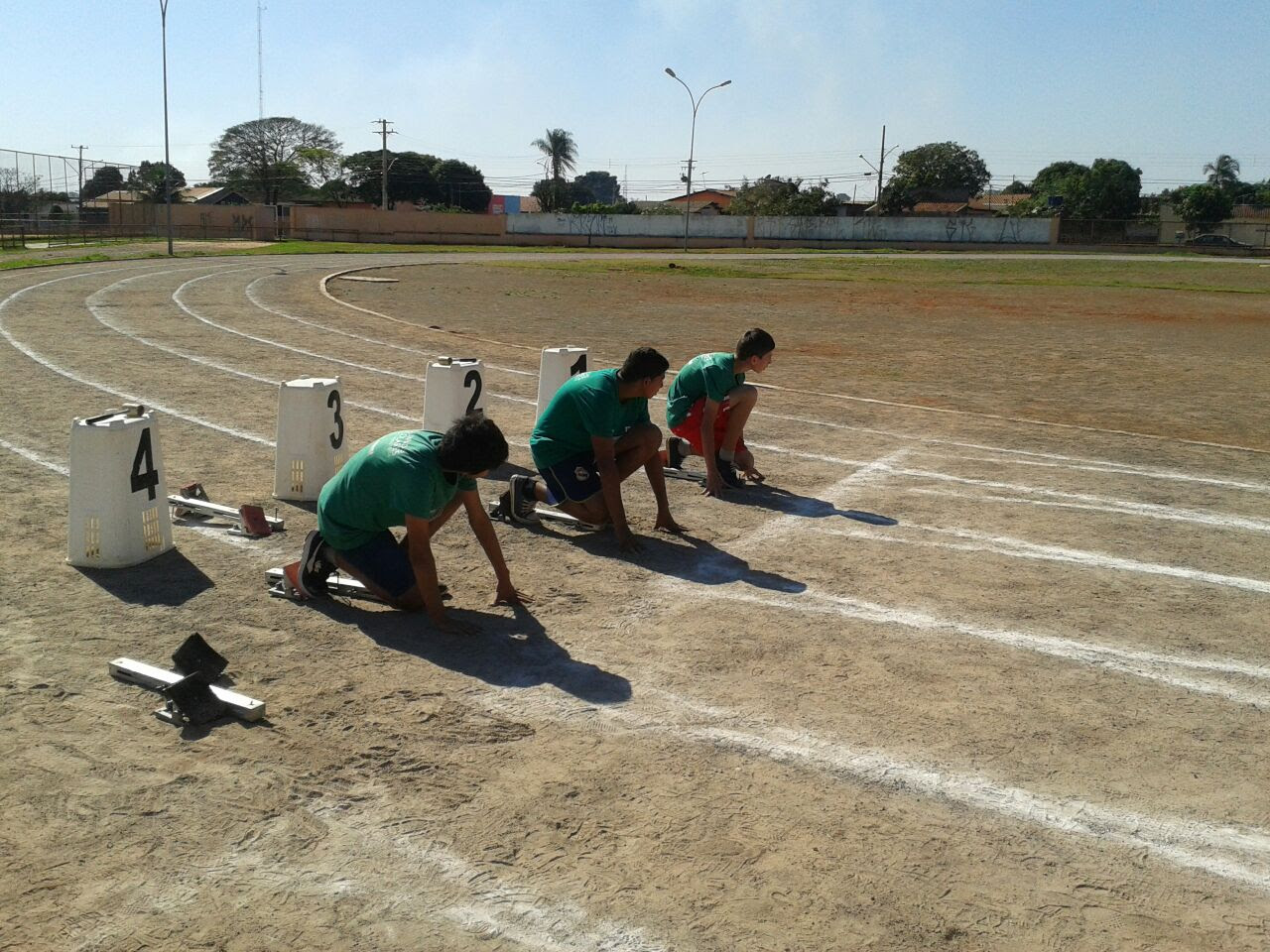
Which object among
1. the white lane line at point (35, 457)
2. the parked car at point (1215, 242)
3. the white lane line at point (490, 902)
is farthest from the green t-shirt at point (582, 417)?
the parked car at point (1215, 242)

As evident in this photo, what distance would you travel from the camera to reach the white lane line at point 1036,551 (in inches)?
262

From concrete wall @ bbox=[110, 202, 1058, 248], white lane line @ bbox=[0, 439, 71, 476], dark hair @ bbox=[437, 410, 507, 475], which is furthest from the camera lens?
concrete wall @ bbox=[110, 202, 1058, 248]

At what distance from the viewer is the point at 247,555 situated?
256 inches

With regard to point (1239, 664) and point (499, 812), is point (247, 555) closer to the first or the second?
point (499, 812)

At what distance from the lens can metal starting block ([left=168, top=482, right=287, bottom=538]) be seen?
22.4 feet

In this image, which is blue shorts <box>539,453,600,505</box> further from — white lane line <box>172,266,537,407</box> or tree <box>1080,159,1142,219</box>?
tree <box>1080,159,1142,219</box>

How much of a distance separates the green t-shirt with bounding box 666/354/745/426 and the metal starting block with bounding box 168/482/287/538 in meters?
3.15

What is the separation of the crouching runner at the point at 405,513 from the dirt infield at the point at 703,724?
180 millimetres

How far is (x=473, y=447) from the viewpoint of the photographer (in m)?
5.04

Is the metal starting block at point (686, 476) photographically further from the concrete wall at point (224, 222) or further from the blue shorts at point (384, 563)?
the concrete wall at point (224, 222)

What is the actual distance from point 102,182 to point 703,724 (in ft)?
188

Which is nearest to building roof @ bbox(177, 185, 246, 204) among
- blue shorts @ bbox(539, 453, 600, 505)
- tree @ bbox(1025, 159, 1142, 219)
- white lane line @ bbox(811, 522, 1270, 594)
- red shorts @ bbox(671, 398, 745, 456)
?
tree @ bbox(1025, 159, 1142, 219)

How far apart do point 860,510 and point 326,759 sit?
489 cm

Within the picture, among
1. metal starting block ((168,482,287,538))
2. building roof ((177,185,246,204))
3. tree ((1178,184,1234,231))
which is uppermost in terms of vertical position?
tree ((1178,184,1234,231))
